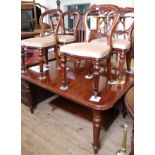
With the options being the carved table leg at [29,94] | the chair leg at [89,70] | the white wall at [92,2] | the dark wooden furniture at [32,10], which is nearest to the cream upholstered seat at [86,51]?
the chair leg at [89,70]

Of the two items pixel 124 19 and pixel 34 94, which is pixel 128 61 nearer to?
pixel 124 19

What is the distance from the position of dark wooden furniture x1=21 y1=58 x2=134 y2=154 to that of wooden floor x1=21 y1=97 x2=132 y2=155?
141 mm

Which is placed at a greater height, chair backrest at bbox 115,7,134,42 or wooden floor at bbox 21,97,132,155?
chair backrest at bbox 115,7,134,42

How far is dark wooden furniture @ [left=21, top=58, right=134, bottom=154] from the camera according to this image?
4.64 feet

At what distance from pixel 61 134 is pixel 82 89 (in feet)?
1.57

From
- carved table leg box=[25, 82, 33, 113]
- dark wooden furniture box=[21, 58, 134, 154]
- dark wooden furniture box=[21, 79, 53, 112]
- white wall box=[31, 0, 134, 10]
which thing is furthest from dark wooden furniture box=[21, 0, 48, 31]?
carved table leg box=[25, 82, 33, 113]

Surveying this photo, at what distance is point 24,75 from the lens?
6.77 feet

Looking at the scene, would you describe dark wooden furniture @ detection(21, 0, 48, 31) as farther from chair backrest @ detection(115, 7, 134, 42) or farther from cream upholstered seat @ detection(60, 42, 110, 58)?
cream upholstered seat @ detection(60, 42, 110, 58)

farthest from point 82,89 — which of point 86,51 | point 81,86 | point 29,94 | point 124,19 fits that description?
point 124,19

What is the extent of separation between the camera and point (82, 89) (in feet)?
Result: 5.66

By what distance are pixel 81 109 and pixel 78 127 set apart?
0.30 m

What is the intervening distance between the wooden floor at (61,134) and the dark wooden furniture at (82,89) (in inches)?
5.6
